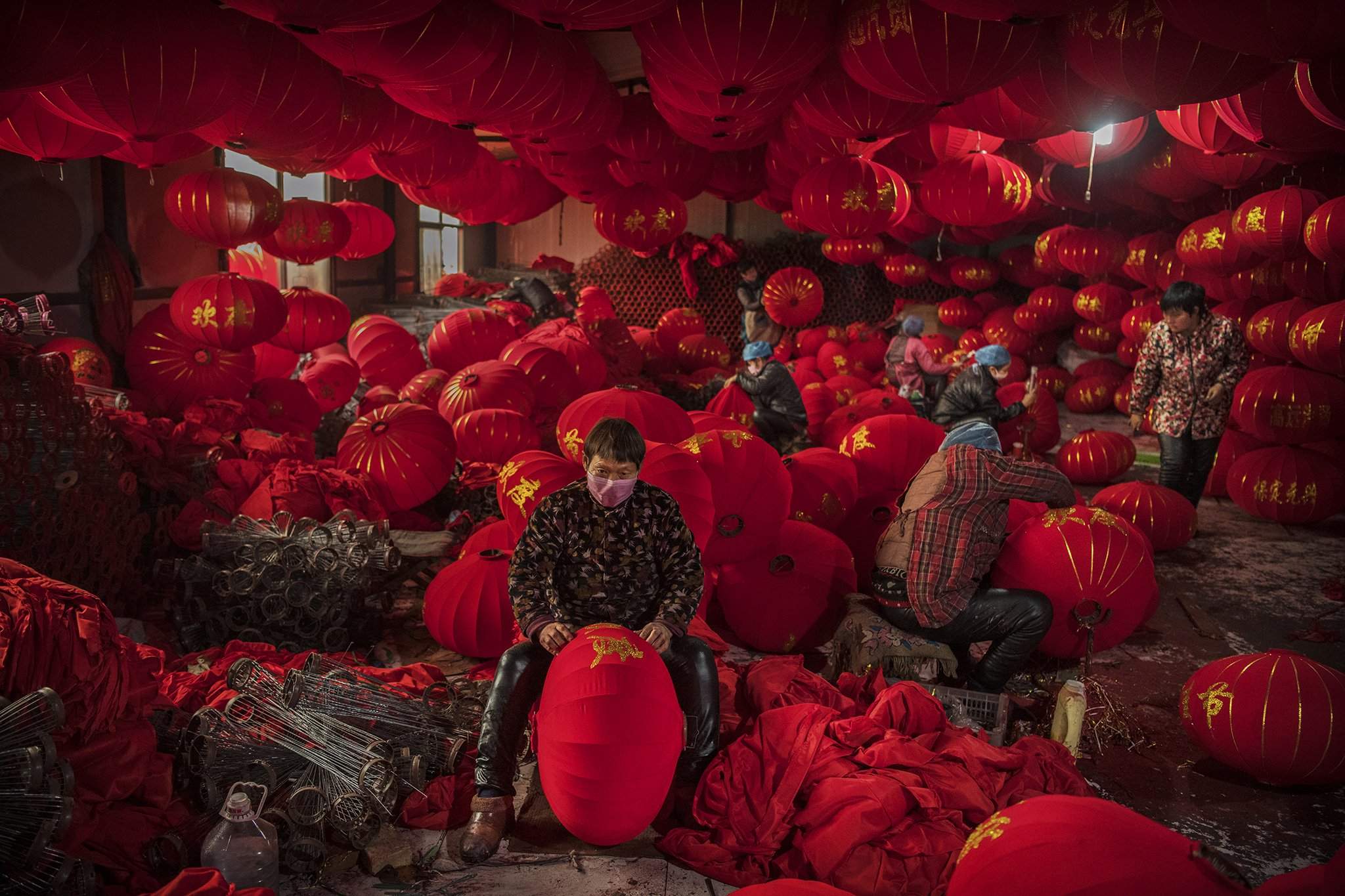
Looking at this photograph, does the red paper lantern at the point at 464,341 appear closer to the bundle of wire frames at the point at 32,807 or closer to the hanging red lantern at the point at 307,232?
the hanging red lantern at the point at 307,232

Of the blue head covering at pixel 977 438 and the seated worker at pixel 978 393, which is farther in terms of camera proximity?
the seated worker at pixel 978 393

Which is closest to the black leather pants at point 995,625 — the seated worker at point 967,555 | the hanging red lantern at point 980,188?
the seated worker at point 967,555

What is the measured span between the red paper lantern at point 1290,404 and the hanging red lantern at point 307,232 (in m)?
8.03

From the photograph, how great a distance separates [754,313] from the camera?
468 inches

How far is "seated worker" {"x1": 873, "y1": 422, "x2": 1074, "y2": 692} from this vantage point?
410 cm

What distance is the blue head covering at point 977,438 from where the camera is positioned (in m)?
4.36

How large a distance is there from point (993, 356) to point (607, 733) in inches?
232

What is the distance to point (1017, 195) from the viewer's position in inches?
316

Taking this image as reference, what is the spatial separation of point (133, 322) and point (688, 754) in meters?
7.22

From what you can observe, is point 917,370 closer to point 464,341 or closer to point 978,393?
point 978,393

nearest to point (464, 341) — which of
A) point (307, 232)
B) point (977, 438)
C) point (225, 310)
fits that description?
point (307, 232)

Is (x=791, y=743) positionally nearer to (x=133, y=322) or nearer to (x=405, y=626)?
(x=405, y=626)

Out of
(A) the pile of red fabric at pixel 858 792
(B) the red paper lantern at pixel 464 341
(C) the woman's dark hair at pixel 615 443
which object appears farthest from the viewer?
(B) the red paper lantern at pixel 464 341

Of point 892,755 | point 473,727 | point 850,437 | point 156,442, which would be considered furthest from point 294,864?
point 850,437
